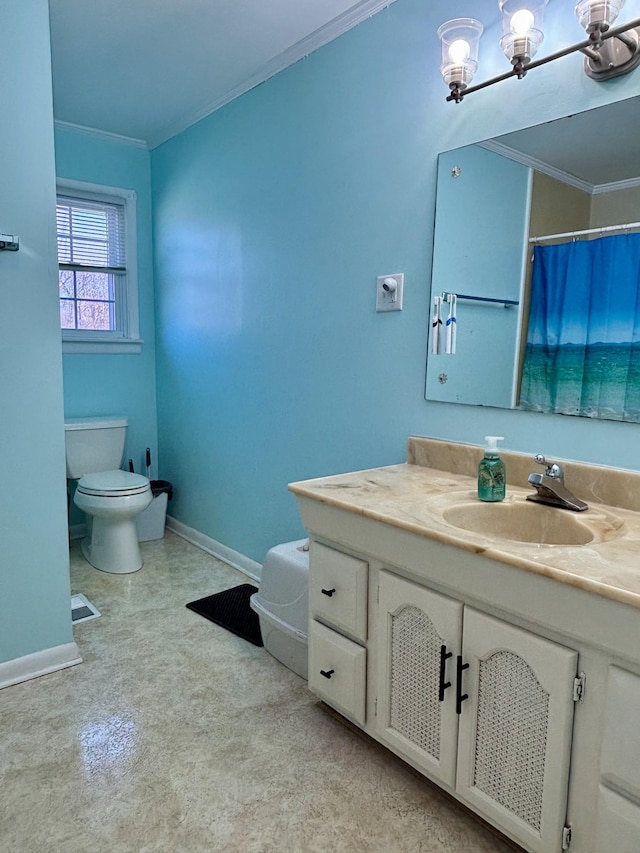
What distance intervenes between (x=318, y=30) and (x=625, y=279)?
1.60 m

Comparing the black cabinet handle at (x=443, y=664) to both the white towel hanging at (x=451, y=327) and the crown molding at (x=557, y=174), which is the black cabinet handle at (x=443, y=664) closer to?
the white towel hanging at (x=451, y=327)

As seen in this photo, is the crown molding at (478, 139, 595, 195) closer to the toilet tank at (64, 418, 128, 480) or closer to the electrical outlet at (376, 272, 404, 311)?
the electrical outlet at (376, 272, 404, 311)

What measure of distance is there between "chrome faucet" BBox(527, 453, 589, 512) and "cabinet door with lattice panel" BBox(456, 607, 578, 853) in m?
0.42

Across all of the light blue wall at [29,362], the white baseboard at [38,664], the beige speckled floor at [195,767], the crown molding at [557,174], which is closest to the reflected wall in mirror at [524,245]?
the crown molding at [557,174]

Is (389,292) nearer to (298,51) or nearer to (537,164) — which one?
(537,164)

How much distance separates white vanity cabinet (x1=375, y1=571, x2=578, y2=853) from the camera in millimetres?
1175

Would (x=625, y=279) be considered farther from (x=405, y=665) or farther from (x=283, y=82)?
(x=283, y=82)

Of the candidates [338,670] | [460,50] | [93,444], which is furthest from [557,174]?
[93,444]

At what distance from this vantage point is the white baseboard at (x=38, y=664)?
205cm

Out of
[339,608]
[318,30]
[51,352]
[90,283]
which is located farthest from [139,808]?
[90,283]

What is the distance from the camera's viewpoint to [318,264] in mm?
2424

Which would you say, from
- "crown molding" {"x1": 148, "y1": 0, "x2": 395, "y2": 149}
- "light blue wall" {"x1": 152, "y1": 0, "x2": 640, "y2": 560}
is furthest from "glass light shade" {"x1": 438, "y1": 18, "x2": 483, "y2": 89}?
"crown molding" {"x1": 148, "y1": 0, "x2": 395, "y2": 149}

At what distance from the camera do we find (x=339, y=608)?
1.68m

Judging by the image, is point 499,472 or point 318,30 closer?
point 499,472
